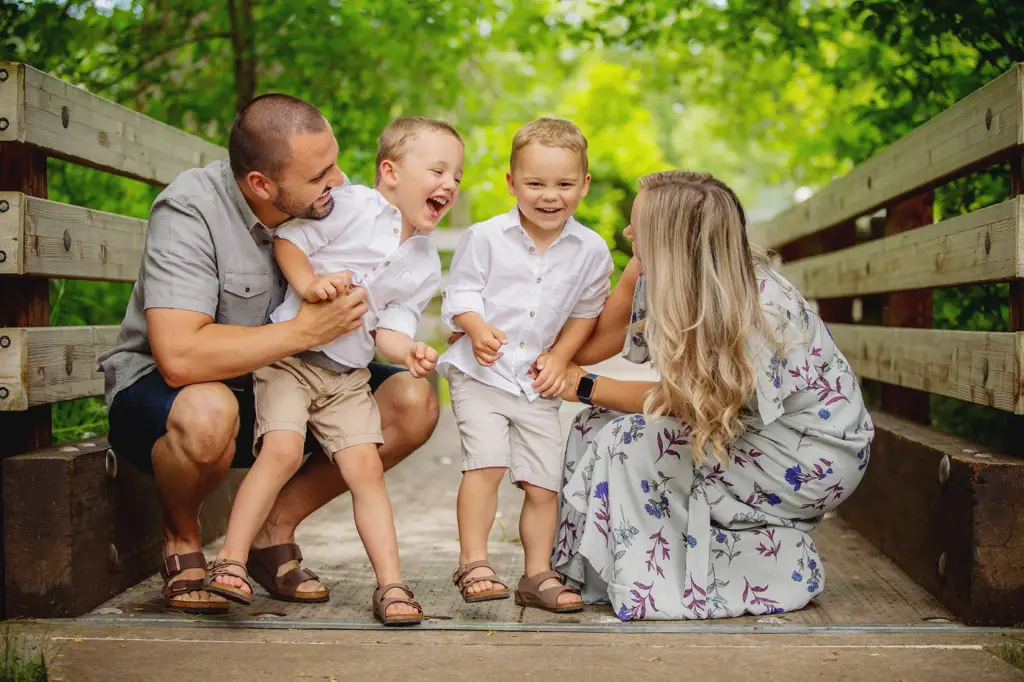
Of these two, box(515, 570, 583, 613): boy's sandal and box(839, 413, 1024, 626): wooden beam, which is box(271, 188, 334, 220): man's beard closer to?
box(515, 570, 583, 613): boy's sandal

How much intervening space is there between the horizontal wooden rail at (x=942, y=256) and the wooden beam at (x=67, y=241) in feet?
8.46

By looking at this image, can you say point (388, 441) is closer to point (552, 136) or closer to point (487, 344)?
point (487, 344)

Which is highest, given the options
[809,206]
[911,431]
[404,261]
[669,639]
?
[809,206]

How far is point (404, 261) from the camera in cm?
326

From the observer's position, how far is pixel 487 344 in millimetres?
3121

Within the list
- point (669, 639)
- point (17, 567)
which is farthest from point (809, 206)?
point (17, 567)

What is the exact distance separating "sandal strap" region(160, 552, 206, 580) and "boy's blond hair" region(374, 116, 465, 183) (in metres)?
1.24

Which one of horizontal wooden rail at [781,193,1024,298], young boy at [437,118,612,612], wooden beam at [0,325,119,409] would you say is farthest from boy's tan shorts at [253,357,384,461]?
horizontal wooden rail at [781,193,1024,298]

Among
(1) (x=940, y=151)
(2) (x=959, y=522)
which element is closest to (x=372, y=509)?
(2) (x=959, y=522)

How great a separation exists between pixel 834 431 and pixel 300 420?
58.6 inches

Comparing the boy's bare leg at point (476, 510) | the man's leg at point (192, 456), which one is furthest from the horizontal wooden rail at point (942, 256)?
the man's leg at point (192, 456)

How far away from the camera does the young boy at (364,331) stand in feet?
9.68

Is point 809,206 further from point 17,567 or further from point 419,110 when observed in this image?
point 17,567

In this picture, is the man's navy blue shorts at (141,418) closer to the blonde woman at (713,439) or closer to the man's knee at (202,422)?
the man's knee at (202,422)
